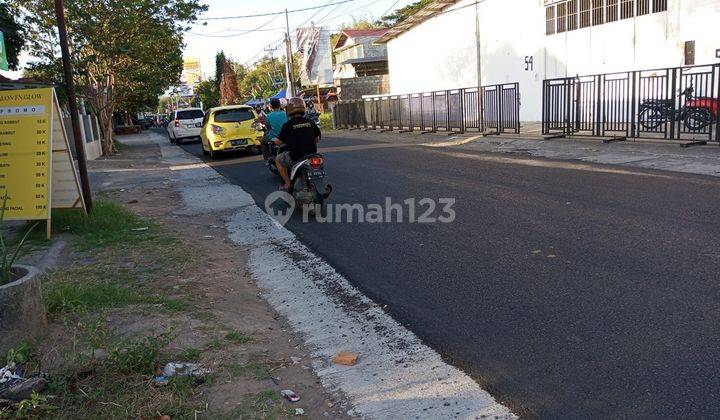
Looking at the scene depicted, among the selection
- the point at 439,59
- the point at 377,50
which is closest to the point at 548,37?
the point at 439,59

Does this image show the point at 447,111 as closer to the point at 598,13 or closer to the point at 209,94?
the point at 598,13

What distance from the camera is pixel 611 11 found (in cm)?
2216

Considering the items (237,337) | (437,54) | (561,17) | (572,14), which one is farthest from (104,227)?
(437,54)

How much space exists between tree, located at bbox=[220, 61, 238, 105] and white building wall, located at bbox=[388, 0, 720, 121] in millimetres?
40465

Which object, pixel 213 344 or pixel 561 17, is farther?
pixel 561 17

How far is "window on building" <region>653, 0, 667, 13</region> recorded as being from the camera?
65.6ft

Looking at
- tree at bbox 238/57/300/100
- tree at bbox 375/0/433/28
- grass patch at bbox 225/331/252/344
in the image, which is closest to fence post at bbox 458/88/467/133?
grass patch at bbox 225/331/252/344

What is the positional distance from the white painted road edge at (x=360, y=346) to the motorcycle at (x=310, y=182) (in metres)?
1.25

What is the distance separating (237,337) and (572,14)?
23.4 m

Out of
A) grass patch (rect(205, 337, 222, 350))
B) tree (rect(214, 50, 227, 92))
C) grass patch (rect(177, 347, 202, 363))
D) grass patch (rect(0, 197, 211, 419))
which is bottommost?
grass patch (rect(205, 337, 222, 350))

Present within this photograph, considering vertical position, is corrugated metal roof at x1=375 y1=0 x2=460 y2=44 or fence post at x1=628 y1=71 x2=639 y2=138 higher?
corrugated metal roof at x1=375 y1=0 x2=460 y2=44

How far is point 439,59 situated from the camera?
112ft

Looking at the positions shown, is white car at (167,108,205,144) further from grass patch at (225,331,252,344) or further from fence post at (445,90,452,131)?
grass patch at (225,331,252,344)

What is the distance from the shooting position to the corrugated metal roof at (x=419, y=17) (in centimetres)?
3136
